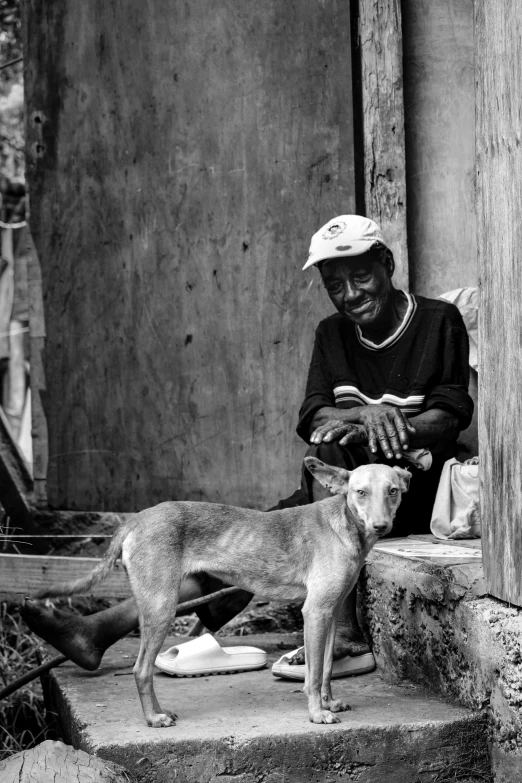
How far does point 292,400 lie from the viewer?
17.3 feet

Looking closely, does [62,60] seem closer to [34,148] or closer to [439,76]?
[34,148]

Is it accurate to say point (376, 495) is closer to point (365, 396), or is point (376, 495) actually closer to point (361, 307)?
point (365, 396)

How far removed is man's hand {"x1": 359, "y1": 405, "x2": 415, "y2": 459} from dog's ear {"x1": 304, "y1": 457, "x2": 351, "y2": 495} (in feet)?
1.90

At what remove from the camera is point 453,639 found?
132 inches

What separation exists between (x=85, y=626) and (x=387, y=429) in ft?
4.71

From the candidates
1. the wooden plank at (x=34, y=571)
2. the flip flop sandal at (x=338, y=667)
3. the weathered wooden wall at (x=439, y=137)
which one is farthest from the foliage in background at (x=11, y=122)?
the flip flop sandal at (x=338, y=667)

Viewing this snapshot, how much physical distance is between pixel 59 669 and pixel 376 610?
1.36m

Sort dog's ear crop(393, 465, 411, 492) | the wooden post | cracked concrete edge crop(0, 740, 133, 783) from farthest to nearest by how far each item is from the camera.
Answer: the wooden post
dog's ear crop(393, 465, 411, 492)
cracked concrete edge crop(0, 740, 133, 783)

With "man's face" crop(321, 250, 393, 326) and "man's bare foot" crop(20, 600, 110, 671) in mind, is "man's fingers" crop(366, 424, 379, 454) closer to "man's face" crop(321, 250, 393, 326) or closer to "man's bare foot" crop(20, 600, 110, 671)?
"man's face" crop(321, 250, 393, 326)

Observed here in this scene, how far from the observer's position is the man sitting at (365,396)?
395cm

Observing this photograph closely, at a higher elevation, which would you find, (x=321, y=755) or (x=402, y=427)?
(x=402, y=427)

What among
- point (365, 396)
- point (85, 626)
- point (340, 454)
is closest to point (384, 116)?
point (365, 396)

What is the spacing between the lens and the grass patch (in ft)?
15.2

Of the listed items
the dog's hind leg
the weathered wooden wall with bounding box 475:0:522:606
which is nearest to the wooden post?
the dog's hind leg
